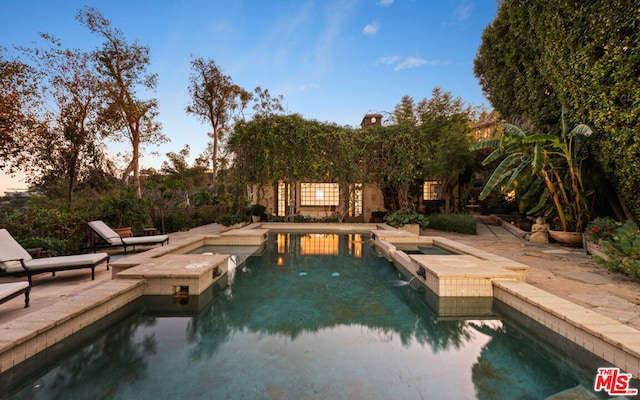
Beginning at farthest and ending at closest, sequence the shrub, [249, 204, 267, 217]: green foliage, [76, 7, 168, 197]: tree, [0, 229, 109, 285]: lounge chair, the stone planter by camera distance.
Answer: [76, 7, 168, 197]: tree < [249, 204, 267, 217]: green foliage < the stone planter < the shrub < [0, 229, 109, 285]: lounge chair

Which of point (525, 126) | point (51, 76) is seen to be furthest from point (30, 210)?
point (525, 126)

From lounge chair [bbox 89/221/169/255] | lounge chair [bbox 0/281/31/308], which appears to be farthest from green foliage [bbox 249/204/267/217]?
lounge chair [bbox 0/281/31/308]

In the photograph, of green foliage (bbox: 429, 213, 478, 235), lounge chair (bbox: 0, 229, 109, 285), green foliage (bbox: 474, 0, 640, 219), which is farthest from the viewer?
green foliage (bbox: 429, 213, 478, 235)

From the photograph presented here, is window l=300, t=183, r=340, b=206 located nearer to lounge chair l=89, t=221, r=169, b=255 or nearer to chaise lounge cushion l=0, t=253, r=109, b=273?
lounge chair l=89, t=221, r=169, b=255

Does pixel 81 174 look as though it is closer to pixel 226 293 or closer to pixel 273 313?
pixel 226 293

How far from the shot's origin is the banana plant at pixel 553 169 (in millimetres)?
8680

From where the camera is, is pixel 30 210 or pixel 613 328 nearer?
pixel 613 328

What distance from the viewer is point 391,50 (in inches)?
631

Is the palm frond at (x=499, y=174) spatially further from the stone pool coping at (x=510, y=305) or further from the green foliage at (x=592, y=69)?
the stone pool coping at (x=510, y=305)

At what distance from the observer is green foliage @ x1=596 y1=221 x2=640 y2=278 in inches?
201

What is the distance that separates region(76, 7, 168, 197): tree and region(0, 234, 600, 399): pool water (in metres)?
16.2

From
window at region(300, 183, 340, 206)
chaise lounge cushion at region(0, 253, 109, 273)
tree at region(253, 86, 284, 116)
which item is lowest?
chaise lounge cushion at region(0, 253, 109, 273)

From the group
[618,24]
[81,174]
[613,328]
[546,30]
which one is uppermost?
[546,30]

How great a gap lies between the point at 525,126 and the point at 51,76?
814 inches
